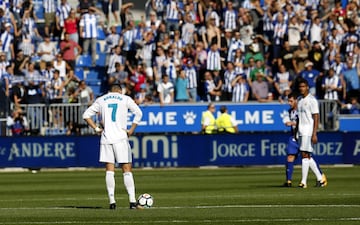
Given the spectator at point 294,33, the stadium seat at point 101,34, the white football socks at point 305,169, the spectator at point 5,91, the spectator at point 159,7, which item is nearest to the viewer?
the white football socks at point 305,169

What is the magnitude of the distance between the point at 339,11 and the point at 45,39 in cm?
1069

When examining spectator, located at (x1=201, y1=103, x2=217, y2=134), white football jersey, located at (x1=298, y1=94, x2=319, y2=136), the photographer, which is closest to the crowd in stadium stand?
the photographer

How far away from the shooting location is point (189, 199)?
21.1m

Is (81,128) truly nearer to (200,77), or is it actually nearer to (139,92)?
(139,92)

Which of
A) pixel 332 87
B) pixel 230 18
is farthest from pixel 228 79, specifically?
pixel 332 87

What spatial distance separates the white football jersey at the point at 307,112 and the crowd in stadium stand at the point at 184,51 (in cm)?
1313

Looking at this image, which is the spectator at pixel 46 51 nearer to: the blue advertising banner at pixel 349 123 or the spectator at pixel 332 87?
the spectator at pixel 332 87

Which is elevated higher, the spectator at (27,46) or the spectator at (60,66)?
the spectator at (27,46)

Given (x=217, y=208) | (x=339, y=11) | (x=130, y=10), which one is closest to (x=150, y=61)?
(x=130, y=10)

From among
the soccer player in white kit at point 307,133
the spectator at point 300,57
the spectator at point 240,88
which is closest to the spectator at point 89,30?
the spectator at point 240,88

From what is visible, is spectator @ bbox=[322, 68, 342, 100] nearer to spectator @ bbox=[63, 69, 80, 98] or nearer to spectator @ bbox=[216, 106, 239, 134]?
spectator @ bbox=[216, 106, 239, 134]

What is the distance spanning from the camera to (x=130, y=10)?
→ 4291cm

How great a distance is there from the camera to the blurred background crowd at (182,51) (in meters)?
37.8

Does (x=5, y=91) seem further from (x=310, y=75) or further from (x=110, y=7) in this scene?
(x=310, y=75)
